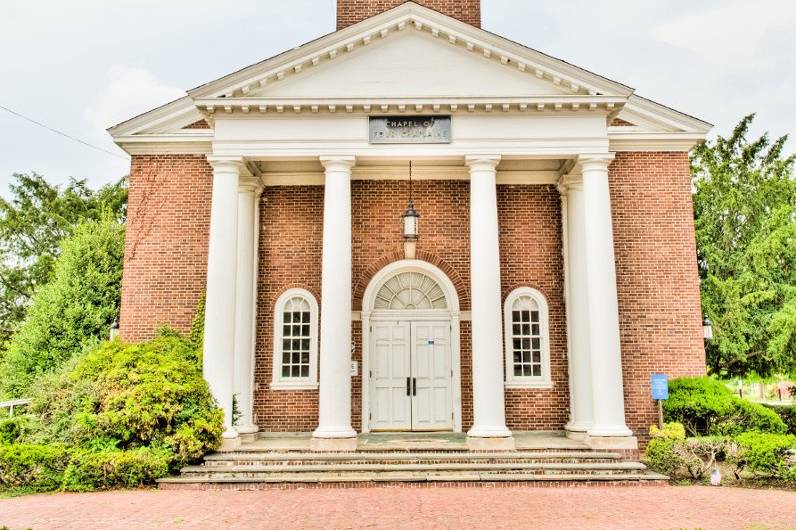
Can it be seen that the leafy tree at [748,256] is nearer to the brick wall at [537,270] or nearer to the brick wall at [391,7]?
the brick wall at [537,270]

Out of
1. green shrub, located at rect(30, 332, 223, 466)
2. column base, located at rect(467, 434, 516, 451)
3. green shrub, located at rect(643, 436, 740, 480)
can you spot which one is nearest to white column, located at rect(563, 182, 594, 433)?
green shrub, located at rect(643, 436, 740, 480)

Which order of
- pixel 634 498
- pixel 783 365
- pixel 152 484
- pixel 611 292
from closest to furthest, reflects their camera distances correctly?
pixel 634 498
pixel 152 484
pixel 611 292
pixel 783 365

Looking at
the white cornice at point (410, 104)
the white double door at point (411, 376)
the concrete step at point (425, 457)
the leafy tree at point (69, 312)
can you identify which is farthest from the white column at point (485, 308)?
the leafy tree at point (69, 312)

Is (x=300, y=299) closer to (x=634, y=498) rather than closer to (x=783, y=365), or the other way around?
(x=634, y=498)

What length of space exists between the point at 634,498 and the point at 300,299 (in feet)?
27.1

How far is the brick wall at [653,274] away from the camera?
13.4 m

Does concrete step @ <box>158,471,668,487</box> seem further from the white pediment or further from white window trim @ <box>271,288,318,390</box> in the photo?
the white pediment

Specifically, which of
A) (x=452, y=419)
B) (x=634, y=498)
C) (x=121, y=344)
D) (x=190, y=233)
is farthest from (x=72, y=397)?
(x=634, y=498)

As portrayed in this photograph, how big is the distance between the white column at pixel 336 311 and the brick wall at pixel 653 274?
6201 millimetres

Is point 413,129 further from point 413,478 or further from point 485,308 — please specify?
point 413,478

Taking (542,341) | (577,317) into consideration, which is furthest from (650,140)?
(542,341)

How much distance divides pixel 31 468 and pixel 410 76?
9940 mm

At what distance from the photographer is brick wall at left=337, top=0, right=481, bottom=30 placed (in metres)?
16.5

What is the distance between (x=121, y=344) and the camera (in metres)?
12.4
